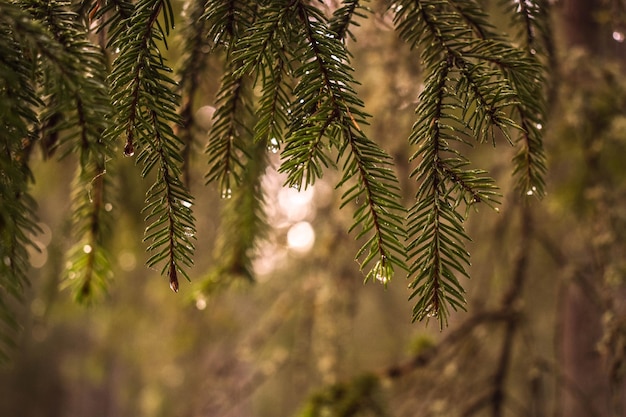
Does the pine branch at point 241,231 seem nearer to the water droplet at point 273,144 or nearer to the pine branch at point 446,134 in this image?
the water droplet at point 273,144

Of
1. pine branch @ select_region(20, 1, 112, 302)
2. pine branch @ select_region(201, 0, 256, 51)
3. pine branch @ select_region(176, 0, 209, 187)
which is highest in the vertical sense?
pine branch @ select_region(176, 0, 209, 187)

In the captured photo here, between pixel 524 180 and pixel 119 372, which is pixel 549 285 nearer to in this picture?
pixel 524 180

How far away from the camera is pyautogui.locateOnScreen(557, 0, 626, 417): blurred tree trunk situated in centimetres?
160

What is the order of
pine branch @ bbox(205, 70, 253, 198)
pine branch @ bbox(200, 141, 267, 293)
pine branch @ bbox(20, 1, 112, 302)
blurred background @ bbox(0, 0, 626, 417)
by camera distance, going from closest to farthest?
pine branch @ bbox(20, 1, 112, 302) → pine branch @ bbox(205, 70, 253, 198) → pine branch @ bbox(200, 141, 267, 293) → blurred background @ bbox(0, 0, 626, 417)

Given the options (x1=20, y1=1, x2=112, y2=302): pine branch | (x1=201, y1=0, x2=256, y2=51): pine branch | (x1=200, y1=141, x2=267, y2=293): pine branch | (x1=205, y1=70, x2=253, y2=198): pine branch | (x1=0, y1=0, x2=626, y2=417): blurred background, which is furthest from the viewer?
(x1=0, y1=0, x2=626, y2=417): blurred background

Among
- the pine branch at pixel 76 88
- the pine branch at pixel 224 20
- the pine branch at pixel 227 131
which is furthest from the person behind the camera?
the pine branch at pixel 227 131

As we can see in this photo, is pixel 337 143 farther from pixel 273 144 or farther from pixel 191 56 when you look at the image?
pixel 191 56

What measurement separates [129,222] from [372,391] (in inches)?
56.4

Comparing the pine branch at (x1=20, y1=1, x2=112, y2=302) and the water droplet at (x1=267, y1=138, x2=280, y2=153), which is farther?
the water droplet at (x1=267, y1=138, x2=280, y2=153)

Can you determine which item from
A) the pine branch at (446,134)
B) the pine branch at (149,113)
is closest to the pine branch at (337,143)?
the pine branch at (446,134)

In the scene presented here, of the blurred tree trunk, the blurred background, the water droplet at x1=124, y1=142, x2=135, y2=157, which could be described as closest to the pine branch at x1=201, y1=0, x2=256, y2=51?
the water droplet at x1=124, y1=142, x2=135, y2=157

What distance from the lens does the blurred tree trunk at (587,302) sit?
63.2 inches

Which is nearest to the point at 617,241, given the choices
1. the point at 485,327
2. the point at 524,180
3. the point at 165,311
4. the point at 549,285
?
the point at 485,327

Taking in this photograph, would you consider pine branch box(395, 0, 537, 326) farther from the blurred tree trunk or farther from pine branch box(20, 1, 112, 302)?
the blurred tree trunk
